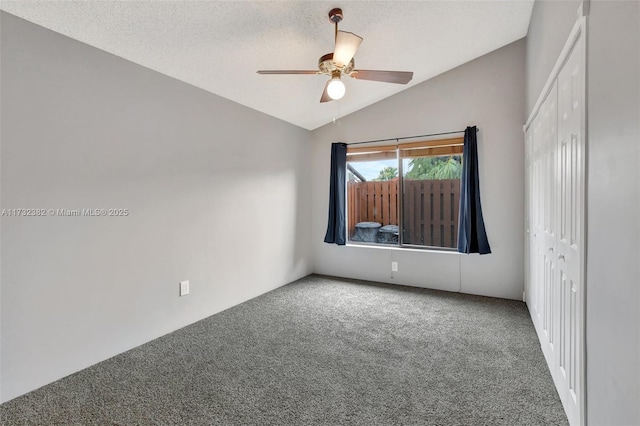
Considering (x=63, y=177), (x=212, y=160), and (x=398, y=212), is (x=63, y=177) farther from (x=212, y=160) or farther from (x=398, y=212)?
(x=398, y=212)

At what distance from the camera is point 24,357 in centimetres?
200

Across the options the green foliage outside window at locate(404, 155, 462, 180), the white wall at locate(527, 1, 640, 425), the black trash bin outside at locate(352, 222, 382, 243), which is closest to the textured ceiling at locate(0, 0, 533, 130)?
the green foliage outside window at locate(404, 155, 462, 180)

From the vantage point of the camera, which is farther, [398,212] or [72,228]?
[398,212]

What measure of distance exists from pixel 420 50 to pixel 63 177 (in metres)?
3.29

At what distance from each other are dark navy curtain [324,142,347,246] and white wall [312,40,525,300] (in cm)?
34

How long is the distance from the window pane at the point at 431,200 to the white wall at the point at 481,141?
0.26m

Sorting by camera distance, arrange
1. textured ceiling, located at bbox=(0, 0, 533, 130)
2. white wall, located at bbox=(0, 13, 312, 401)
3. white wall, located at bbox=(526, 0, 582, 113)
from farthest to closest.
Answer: textured ceiling, located at bbox=(0, 0, 533, 130)
white wall, located at bbox=(0, 13, 312, 401)
white wall, located at bbox=(526, 0, 582, 113)

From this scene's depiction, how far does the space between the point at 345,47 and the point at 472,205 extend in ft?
8.31

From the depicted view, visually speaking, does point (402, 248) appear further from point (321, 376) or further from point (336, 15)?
point (336, 15)

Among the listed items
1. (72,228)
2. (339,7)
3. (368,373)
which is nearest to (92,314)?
(72,228)

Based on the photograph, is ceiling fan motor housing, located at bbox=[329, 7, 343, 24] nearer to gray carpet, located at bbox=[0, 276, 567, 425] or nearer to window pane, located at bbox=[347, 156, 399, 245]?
window pane, located at bbox=[347, 156, 399, 245]

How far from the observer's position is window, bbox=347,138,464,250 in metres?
4.14

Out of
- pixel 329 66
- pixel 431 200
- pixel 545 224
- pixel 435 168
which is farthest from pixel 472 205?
pixel 329 66

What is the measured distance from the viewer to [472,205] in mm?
3809
